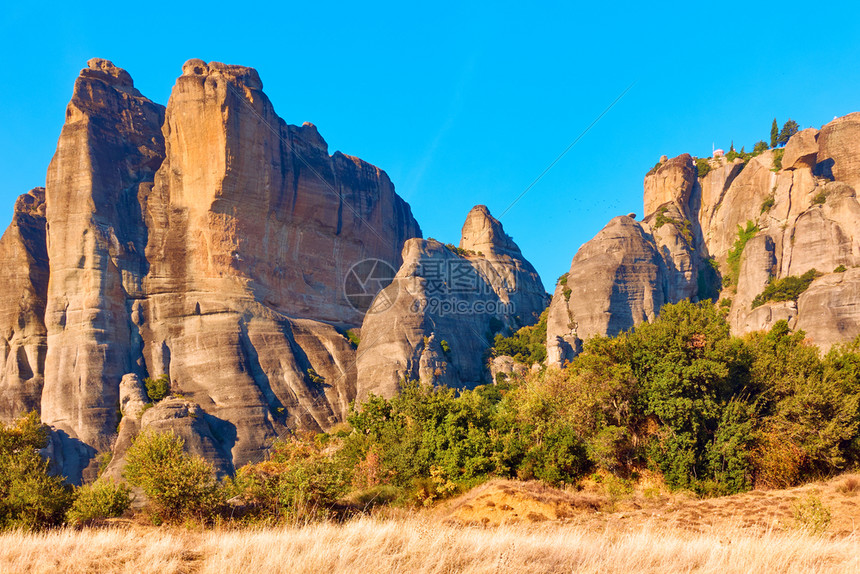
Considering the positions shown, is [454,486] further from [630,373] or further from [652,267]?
[652,267]

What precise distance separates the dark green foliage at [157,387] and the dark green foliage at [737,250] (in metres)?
48.0

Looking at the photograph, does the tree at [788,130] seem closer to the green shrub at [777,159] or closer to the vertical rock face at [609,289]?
the green shrub at [777,159]

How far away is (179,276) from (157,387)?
416 inches

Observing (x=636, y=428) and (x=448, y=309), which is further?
(x=448, y=309)

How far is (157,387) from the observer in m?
49.6

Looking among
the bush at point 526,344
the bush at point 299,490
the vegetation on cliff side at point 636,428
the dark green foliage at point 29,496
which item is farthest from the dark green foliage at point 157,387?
the bush at point 299,490

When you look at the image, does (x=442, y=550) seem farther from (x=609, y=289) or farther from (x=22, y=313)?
(x=22, y=313)

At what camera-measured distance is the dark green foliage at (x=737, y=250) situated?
57594mm

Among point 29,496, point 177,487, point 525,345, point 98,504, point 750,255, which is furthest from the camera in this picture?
point 525,345

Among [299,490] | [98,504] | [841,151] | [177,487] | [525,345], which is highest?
[841,151]

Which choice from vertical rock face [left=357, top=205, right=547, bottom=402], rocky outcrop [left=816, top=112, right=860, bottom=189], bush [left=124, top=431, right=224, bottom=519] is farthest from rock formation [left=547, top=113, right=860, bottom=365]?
bush [left=124, top=431, right=224, bottom=519]

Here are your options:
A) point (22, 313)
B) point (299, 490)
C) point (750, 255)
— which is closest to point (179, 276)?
point (22, 313)

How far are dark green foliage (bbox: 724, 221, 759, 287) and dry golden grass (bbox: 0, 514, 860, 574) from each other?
4893 cm

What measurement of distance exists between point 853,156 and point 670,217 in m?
15.6
